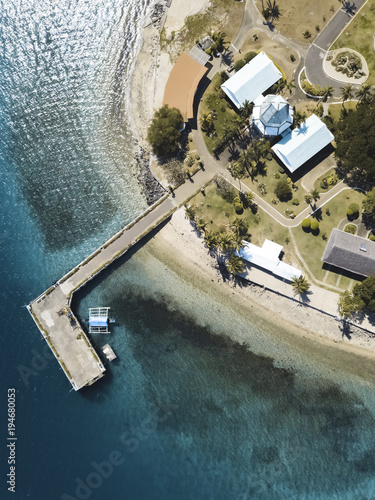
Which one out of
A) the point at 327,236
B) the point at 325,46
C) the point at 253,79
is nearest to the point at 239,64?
the point at 253,79

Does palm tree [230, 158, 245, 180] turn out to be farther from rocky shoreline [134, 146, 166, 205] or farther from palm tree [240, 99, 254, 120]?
rocky shoreline [134, 146, 166, 205]

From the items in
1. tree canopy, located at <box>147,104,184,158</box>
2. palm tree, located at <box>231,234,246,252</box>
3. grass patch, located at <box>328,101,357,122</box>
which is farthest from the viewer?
grass patch, located at <box>328,101,357,122</box>

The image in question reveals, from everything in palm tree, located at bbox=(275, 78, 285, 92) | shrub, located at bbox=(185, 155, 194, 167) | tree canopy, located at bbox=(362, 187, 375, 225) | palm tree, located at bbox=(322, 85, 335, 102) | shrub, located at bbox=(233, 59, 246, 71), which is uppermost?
shrub, located at bbox=(233, 59, 246, 71)

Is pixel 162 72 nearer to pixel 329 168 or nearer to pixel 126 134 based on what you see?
pixel 126 134

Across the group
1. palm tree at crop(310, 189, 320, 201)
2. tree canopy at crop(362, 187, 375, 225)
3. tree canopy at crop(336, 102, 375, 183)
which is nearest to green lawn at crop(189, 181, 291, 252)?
palm tree at crop(310, 189, 320, 201)

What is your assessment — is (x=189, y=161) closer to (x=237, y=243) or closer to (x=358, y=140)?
(x=237, y=243)

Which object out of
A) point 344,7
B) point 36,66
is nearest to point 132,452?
point 36,66
